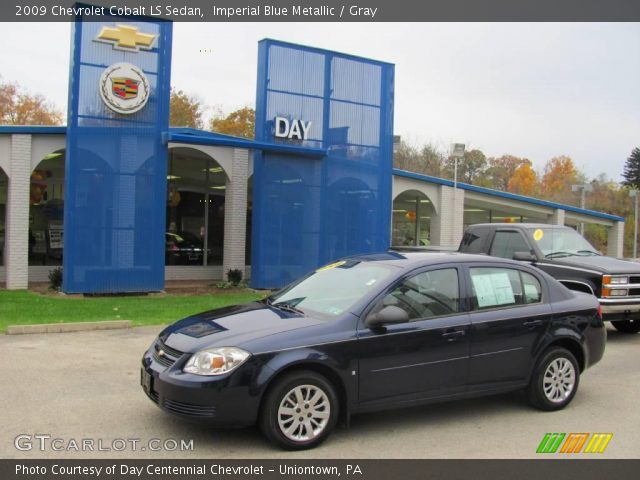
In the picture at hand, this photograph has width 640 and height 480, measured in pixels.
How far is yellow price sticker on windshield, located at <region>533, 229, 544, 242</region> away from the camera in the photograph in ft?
37.8

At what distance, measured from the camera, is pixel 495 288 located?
6.41m

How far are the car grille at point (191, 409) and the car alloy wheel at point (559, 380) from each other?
340cm

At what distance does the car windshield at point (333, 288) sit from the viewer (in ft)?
19.2

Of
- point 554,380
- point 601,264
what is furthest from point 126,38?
point 554,380

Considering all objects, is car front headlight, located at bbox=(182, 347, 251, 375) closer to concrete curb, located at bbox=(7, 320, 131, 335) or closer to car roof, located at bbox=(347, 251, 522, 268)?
car roof, located at bbox=(347, 251, 522, 268)

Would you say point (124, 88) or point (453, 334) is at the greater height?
point (124, 88)

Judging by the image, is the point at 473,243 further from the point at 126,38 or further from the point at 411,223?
the point at 411,223

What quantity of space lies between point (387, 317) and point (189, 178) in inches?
694

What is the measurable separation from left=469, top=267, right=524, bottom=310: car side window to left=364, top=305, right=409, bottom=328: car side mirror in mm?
1022

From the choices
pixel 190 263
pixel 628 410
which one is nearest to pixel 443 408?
pixel 628 410

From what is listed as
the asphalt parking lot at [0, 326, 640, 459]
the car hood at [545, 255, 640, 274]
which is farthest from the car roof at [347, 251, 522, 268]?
the car hood at [545, 255, 640, 274]

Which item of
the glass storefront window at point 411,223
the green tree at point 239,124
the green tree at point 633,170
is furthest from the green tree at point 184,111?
the green tree at point 633,170

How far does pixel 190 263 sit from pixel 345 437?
676 inches

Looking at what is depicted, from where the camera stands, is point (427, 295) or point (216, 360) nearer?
point (216, 360)
